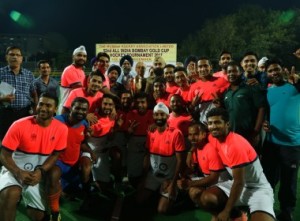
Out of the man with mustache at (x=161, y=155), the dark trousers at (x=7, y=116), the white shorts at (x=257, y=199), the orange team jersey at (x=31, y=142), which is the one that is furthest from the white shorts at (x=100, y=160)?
the white shorts at (x=257, y=199)

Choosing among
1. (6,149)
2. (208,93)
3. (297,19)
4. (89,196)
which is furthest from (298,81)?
(297,19)

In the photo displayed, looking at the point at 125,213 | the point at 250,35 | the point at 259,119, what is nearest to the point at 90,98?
→ the point at 125,213

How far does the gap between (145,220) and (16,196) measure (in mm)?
1661

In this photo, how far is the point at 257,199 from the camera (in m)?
3.83

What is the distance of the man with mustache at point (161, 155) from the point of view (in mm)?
5047

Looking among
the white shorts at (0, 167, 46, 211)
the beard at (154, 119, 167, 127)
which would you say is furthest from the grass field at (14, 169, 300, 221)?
the beard at (154, 119, 167, 127)

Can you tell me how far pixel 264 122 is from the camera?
4.61m

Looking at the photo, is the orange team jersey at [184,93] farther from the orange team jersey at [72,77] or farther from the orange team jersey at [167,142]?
the orange team jersey at [72,77]

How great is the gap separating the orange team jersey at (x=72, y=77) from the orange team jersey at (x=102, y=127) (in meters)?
0.97

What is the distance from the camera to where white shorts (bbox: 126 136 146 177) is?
5750mm

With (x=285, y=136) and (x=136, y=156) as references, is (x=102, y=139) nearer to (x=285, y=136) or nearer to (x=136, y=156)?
(x=136, y=156)

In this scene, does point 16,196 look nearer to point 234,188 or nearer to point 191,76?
point 234,188

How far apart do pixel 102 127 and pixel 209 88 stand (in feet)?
5.90

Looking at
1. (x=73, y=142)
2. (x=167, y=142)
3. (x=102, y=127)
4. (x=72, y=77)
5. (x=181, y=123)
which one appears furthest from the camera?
(x=72, y=77)
